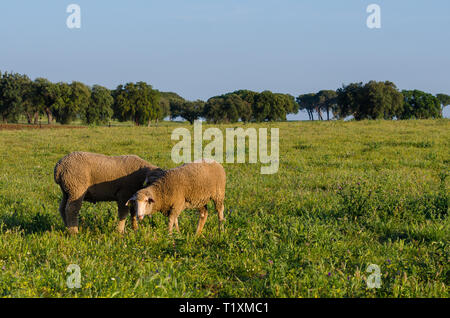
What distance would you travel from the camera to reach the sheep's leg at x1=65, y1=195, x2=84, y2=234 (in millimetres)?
6137

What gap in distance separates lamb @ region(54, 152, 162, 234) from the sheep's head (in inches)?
26.1

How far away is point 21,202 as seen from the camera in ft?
28.8

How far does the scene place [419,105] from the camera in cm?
11281

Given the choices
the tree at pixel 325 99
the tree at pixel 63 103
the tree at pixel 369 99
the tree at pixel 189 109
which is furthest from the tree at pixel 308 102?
the tree at pixel 63 103

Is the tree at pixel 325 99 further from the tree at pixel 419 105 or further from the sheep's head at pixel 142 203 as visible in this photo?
the sheep's head at pixel 142 203

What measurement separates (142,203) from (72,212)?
146cm

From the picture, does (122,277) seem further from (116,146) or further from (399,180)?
(116,146)

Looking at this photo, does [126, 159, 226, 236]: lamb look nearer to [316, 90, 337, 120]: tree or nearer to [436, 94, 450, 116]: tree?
[316, 90, 337, 120]: tree

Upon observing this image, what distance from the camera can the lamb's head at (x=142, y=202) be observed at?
5570 millimetres

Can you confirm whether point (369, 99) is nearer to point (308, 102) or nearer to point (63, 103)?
point (63, 103)

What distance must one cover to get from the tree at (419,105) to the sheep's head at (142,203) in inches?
4570

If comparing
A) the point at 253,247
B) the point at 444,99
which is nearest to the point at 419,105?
the point at 444,99

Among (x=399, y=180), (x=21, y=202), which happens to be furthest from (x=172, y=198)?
(x=399, y=180)

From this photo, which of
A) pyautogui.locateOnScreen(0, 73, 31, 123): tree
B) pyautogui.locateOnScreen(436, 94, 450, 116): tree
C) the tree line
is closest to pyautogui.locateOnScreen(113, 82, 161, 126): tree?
the tree line
